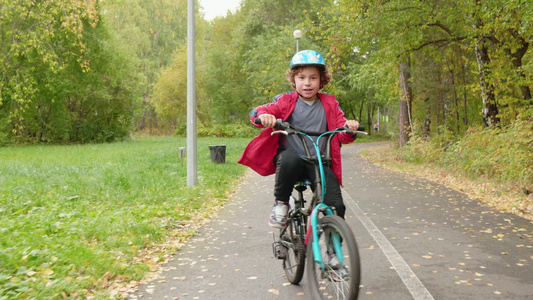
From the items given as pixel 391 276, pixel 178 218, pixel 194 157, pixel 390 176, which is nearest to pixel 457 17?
pixel 390 176

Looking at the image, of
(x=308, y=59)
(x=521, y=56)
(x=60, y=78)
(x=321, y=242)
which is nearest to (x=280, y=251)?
(x=321, y=242)

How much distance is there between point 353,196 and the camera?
10.1 m

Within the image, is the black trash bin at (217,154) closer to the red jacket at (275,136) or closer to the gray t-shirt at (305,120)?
the red jacket at (275,136)

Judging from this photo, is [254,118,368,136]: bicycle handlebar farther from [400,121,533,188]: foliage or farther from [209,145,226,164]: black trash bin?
[209,145,226,164]: black trash bin

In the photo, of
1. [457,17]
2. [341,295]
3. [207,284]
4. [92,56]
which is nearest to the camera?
[341,295]

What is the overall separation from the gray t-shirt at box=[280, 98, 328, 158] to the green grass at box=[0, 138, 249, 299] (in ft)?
7.00

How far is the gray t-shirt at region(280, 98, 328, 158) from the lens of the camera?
13.3 ft

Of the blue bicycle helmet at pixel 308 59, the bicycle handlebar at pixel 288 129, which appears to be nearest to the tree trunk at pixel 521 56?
the blue bicycle helmet at pixel 308 59

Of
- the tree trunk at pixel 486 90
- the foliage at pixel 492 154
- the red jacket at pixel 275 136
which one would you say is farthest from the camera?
the tree trunk at pixel 486 90

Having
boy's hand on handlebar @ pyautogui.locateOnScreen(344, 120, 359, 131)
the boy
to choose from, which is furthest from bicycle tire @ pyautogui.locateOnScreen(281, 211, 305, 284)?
boy's hand on handlebar @ pyautogui.locateOnScreen(344, 120, 359, 131)

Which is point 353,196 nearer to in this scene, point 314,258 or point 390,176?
point 390,176

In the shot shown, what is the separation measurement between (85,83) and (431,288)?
1239 inches

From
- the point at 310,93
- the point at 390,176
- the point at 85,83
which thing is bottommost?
the point at 390,176

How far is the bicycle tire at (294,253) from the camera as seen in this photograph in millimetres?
4078
